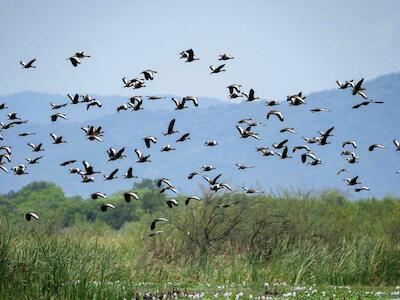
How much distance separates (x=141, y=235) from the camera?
4188 centimetres

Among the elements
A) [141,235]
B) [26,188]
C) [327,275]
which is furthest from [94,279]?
[26,188]

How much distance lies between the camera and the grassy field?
2283cm

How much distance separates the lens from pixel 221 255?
124 ft

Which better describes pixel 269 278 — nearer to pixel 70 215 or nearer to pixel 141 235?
pixel 141 235

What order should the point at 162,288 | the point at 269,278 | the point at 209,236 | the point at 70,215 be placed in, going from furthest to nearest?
the point at 70,215 < the point at 209,236 < the point at 269,278 < the point at 162,288

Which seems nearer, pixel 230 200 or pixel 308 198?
pixel 230 200

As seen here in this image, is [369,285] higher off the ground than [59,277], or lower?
lower

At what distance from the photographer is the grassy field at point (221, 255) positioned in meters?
22.8

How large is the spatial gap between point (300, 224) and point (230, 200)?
393cm

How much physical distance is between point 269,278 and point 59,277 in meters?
10.8

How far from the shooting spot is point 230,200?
43375 mm

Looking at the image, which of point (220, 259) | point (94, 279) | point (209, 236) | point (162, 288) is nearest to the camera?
point (94, 279)

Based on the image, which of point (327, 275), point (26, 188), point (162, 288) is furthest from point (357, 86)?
point (26, 188)

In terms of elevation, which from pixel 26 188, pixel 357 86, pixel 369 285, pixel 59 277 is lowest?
pixel 26 188
